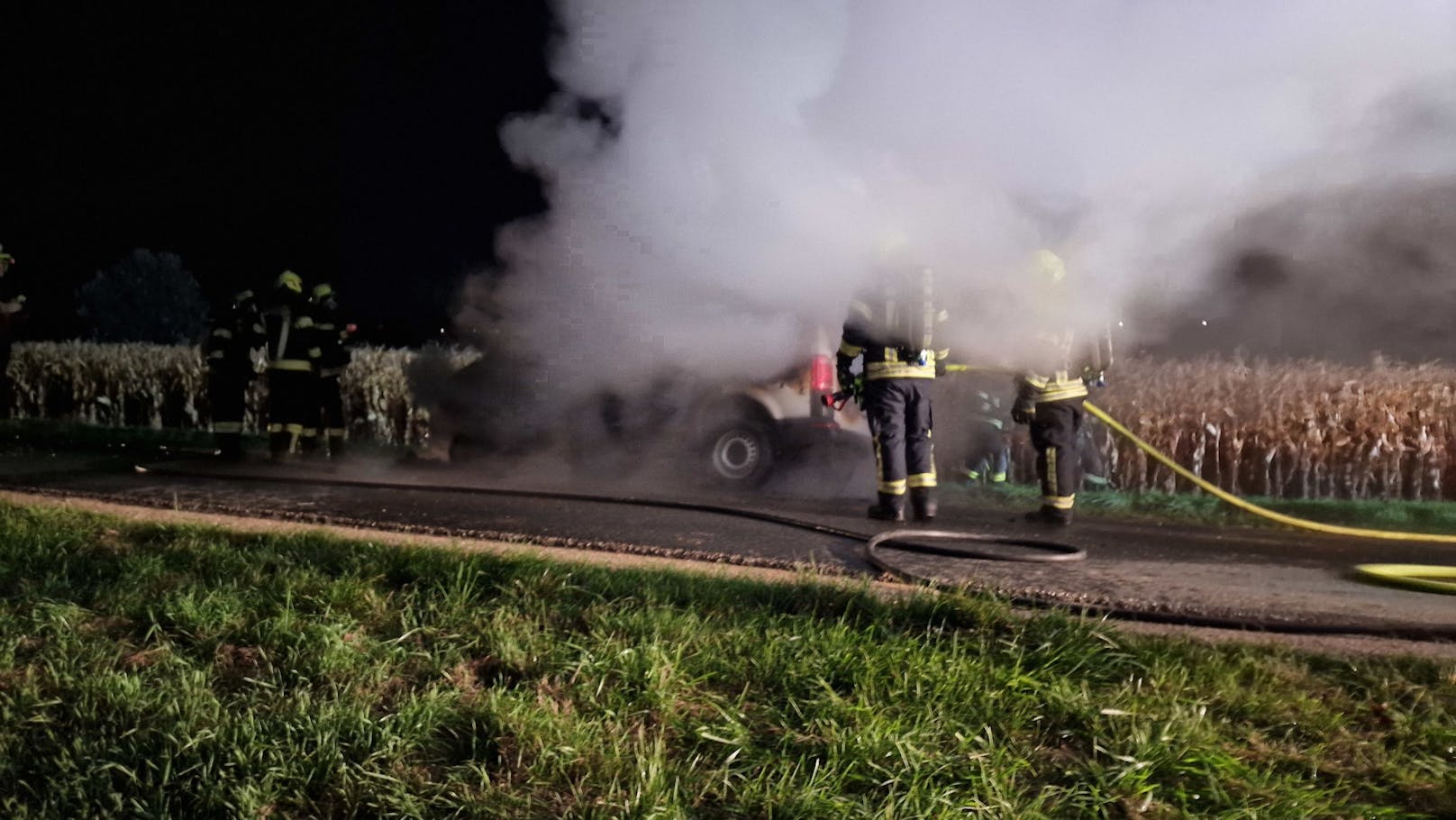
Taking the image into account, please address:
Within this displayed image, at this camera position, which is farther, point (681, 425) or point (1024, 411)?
point (681, 425)

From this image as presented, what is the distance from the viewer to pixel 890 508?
23.2ft

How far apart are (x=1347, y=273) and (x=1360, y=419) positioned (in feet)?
16.6

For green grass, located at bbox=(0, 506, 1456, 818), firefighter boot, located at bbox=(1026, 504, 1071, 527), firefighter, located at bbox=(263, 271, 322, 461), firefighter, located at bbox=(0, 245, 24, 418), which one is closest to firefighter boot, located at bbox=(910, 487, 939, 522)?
firefighter boot, located at bbox=(1026, 504, 1071, 527)

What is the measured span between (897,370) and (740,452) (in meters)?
2.24

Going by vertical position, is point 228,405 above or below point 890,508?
above

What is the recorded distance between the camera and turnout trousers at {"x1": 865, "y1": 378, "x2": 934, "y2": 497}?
7.00m

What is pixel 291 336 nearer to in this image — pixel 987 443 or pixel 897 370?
pixel 897 370

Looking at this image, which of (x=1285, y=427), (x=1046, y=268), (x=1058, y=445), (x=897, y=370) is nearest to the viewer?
(x=1046, y=268)

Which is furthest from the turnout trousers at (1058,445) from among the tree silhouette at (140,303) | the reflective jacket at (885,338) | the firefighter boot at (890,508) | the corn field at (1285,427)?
the tree silhouette at (140,303)

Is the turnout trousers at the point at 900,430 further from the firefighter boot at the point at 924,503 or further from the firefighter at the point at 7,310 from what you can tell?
the firefighter at the point at 7,310

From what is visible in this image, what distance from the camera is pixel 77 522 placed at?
17.4 ft

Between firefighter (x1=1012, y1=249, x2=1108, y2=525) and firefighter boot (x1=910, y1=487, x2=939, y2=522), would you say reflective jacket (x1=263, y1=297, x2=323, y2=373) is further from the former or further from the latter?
firefighter (x1=1012, y1=249, x2=1108, y2=525)

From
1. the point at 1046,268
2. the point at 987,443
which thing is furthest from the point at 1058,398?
the point at 987,443

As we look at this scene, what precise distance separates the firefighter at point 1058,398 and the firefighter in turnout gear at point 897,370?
0.65 meters
